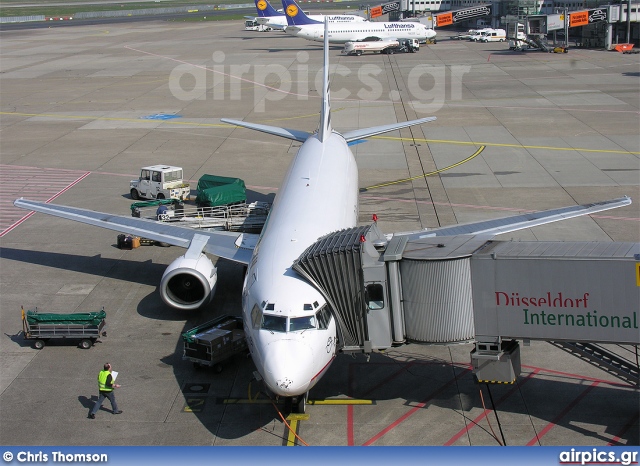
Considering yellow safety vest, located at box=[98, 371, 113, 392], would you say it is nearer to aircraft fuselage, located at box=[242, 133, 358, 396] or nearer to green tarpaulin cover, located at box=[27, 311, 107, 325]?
aircraft fuselage, located at box=[242, 133, 358, 396]

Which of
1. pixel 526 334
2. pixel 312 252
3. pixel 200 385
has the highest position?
pixel 312 252

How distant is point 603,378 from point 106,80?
77639 millimetres

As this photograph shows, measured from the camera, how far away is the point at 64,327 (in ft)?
87.5

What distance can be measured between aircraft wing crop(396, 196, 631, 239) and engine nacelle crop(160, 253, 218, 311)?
7.29 meters

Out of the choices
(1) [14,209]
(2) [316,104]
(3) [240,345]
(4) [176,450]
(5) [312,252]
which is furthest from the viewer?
(2) [316,104]

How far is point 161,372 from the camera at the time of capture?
2508 centimetres

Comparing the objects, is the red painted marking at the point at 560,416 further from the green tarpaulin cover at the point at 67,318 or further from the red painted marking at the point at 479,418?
the green tarpaulin cover at the point at 67,318

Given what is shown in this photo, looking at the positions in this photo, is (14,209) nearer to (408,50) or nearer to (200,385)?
(200,385)

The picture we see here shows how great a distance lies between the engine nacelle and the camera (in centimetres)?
2830

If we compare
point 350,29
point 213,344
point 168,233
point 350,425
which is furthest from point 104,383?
point 350,29

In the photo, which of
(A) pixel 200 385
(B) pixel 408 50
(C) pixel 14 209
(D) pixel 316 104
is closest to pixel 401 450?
(A) pixel 200 385

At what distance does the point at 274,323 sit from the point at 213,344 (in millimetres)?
4353

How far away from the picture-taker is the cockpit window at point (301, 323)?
20.6m

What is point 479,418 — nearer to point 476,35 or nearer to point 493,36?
point 493,36
